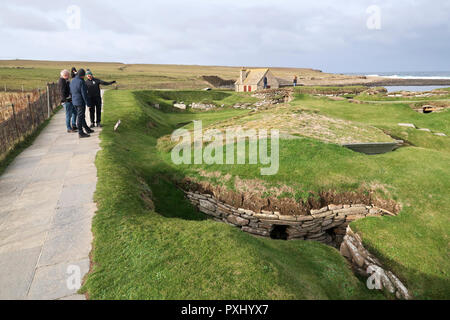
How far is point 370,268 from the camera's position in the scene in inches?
307

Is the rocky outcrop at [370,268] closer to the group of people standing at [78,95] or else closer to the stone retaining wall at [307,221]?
the stone retaining wall at [307,221]

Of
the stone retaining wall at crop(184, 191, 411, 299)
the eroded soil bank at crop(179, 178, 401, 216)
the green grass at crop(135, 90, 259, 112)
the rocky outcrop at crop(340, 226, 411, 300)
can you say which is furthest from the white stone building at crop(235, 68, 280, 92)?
the rocky outcrop at crop(340, 226, 411, 300)

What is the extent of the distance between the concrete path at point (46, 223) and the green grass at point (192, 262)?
1.42 ft

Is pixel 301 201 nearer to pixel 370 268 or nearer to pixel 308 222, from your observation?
pixel 308 222

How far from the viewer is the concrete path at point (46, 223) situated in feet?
18.0

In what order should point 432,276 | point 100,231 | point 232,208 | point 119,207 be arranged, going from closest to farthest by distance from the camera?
point 100,231 → point 432,276 → point 119,207 → point 232,208

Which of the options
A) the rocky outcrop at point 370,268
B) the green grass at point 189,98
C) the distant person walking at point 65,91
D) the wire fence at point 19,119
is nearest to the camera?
the rocky outcrop at point 370,268

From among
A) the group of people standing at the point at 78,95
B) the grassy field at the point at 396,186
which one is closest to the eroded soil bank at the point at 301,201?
the grassy field at the point at 396,186

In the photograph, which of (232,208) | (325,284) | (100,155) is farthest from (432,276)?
(100,155)

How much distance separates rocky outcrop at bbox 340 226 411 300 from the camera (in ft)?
23.4
